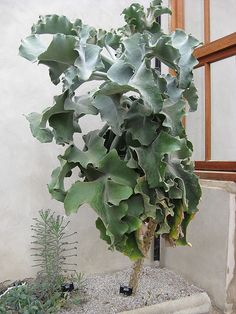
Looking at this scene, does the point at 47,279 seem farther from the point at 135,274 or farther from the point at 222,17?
the point at 222,17

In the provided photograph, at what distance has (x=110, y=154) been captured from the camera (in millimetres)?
1119

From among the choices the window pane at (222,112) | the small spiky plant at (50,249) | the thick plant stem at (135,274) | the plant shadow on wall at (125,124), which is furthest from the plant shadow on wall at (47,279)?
the window pane at (222,112)

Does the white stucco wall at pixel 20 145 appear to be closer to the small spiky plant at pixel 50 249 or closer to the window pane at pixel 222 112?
the small spiky plant at pixel 50 249

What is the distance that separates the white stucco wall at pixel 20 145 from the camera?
1649 millimetres

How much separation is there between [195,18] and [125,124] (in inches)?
48.5

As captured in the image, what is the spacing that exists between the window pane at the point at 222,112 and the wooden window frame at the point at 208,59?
59mm

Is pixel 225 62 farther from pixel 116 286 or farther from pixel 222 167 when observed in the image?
pixel 116 286

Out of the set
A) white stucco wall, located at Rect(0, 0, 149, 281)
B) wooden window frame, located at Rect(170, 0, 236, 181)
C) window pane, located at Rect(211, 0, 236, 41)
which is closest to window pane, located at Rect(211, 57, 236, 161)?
wooden window frame, located at Rect(170, 0, 236, 181)

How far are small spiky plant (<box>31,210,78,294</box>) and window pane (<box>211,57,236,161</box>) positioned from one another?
38.2 inches

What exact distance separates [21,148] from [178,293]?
42.1 inches

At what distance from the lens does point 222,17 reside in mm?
1993

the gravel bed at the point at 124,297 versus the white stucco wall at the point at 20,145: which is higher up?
the white stucco wall at the point at 20,145

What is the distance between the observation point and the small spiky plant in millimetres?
1536

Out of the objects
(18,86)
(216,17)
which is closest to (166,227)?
(18,86)
